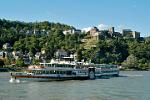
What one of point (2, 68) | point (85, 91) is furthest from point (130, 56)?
point (85, 91)

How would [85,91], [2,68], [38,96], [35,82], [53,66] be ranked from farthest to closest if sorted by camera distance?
1. [2,68]
2. [53,66]
3. [35,82]
4. [85,91]
5. [38,96]

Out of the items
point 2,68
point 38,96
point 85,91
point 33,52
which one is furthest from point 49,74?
point 33,52

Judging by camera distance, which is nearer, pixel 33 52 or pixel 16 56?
pixel 16 56

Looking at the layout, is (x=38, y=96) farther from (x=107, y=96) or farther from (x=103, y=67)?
(x=103, y=67)

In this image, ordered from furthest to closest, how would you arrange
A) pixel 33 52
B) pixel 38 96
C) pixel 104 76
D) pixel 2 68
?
pixel 33 52 → pixel 2 68 → pixel 104 76 → pixel 38 96

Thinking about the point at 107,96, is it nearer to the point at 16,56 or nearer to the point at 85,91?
the point at 85,91

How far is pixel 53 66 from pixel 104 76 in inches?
798

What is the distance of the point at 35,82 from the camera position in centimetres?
7625

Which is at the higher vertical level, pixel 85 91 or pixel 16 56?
pixel 16 56

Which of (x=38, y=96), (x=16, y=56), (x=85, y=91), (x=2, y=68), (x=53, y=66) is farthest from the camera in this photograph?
(x=16, y=56)

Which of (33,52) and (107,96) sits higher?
(33,52)

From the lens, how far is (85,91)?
62.5 meters

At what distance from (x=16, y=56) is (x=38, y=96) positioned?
133 m

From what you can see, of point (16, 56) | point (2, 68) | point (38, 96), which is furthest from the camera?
point (16, 56)
